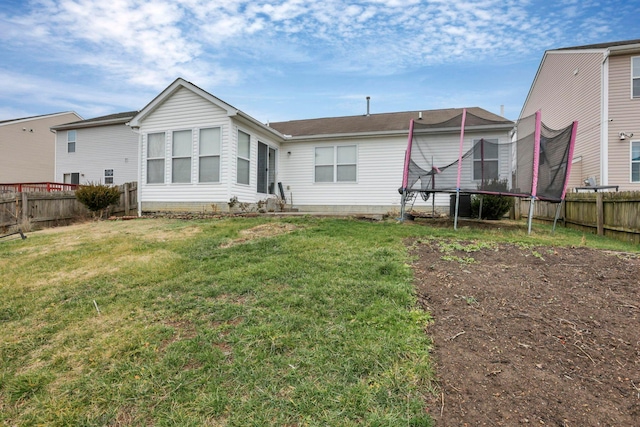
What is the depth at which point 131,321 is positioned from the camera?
303 cm

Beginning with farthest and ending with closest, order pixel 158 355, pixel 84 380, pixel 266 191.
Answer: pixel 266 191
pixel 158 355
pixel 84 380

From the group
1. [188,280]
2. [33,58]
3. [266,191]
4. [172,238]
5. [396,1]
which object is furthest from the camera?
[33,58]

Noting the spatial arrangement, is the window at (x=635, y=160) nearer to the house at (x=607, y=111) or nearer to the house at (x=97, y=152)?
the house at (x=607, y=111)

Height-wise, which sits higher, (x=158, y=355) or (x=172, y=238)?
(x=172, y=238)

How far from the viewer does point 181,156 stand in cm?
1070

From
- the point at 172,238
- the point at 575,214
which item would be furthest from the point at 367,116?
the point at 172,238

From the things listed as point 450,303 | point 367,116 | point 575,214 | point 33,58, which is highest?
point 33,58

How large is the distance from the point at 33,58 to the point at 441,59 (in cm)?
1797

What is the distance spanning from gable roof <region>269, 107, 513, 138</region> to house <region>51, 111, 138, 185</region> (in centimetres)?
720

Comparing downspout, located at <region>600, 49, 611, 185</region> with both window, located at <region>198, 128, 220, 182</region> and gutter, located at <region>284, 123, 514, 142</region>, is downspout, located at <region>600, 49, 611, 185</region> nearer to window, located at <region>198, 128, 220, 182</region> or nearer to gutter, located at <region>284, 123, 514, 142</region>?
gutter, located at <region>284, 123, 514, 142</region>

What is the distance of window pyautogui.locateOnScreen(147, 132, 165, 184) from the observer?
36.1 feet

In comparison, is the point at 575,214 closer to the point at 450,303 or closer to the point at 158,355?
the point at 450,303

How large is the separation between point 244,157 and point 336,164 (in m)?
3.49

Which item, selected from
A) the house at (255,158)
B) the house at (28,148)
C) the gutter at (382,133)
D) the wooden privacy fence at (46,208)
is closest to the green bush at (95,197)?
the wooden privacy fence at (46,208)
